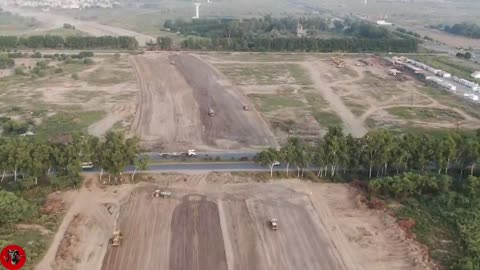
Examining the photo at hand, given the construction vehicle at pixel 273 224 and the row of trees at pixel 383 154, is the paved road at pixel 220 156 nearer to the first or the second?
the row of trees at pixel 383 154

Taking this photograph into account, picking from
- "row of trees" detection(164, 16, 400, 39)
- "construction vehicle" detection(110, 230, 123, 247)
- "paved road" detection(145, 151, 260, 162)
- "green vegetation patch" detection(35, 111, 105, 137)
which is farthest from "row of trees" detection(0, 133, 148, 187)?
"row of trees" detection(164, 16, 400, 39)

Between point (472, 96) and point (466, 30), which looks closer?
point (472, 96)

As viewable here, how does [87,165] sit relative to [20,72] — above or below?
below

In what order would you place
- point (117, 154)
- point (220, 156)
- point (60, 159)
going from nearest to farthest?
1. point (60, 159)
2. point (117, 154)
3. point (220, 156)

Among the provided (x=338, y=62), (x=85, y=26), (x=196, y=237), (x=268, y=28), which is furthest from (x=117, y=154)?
(x=85, y=26)

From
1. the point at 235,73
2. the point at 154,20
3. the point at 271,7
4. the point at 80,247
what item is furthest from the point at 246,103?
the point at 271,7

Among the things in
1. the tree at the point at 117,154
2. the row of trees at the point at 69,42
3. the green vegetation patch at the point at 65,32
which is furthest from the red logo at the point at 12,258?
the green vegetation patch at the point at 65,32

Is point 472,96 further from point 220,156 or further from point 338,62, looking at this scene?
point 220,156
